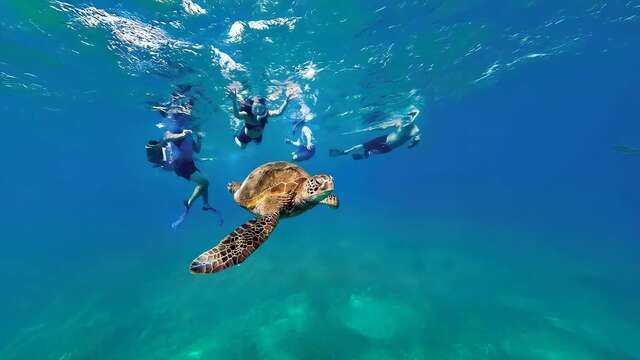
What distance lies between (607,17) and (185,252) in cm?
3055

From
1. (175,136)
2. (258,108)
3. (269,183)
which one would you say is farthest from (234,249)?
(175,136)

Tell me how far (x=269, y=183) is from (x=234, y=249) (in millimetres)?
2331

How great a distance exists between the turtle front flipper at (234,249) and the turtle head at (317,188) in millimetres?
723

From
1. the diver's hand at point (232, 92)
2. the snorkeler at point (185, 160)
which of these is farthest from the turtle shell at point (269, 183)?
the snorkeler at point (185, 160)

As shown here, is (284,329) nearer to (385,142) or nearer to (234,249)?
(234,249)

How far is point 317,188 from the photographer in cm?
434

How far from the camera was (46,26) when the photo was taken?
11562 millimetres

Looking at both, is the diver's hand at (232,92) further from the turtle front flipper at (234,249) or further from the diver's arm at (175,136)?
the turtle front flipper at (234,249)

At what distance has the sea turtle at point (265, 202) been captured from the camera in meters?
3.02

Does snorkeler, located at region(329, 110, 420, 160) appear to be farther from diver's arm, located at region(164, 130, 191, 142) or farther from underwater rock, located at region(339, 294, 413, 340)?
diver's arm, located at region(164, 130, 191, 142)

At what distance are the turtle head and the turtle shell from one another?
56cm

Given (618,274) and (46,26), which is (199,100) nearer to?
(46,26)

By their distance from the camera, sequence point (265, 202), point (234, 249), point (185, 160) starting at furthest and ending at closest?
point (185, 160) < point (265, 202) < point (234, 249)

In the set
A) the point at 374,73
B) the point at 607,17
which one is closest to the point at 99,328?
the point at 374,73
